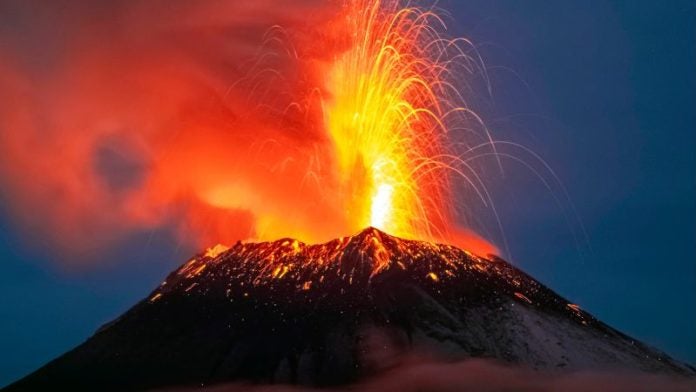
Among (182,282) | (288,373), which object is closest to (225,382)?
(288,373)

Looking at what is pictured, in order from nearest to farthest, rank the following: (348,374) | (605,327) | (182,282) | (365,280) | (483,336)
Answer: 1. (348,374)
2. (483,336)
3. (365,280)
4. (605,327)
5. (182,282)

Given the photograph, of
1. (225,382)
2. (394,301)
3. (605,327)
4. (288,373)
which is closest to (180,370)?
(225,382)

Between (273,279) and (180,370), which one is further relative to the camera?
(273,279)

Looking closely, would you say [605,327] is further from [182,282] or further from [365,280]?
[182,282]

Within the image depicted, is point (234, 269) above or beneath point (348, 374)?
above

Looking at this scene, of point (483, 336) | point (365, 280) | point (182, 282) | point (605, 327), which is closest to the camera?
point (483, 336)

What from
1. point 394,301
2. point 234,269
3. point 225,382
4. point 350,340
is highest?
point 234,269

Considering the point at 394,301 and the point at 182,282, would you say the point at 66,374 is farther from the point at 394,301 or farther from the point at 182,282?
the point at 394,301
